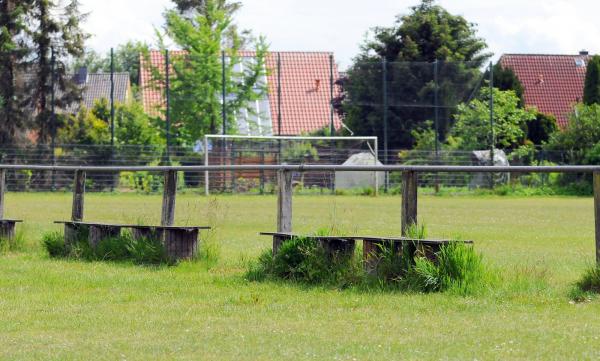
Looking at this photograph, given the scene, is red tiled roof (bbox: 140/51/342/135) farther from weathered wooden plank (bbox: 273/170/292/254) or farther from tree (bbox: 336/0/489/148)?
weathered wooden plank (bbox: 273/170/292/254)

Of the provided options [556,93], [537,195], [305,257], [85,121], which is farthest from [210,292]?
[556,93]

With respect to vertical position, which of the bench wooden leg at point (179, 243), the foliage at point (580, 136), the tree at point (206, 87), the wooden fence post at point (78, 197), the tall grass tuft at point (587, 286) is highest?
the tree at point (206, 87)

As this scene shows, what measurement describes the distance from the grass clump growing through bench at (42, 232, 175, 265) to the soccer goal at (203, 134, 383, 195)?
2515 centimetres

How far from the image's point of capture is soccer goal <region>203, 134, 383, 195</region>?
41.2 meters

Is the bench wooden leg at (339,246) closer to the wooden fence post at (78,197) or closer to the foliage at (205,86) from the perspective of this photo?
the wooden fence post at (78,197)

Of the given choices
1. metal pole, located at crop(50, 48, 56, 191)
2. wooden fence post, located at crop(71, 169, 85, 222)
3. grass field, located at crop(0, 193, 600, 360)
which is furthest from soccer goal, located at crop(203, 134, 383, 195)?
grass field, located at crop(0, 193, 600, 360)

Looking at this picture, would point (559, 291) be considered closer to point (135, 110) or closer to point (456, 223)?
point (456, 223)

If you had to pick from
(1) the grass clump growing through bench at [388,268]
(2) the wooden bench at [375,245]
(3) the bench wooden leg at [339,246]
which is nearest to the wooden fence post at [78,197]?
(1) the grass clump growing through bench at [388,268]

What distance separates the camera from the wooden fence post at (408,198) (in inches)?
448

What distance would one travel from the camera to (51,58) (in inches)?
1813

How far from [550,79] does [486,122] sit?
25.6m

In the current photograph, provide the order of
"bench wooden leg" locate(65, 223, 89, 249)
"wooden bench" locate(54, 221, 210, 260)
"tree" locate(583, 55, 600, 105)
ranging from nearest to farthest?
"wooden bench" locate(54, 221, 210, 260) → "bench wooden leg" locate(65, 223, 89, 249) → "tree" locate(583, 55, 600, 105)

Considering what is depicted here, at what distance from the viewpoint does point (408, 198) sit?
450 inches

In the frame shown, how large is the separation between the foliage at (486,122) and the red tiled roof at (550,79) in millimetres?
17896
